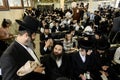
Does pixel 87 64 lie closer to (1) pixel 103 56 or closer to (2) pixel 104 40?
(1) pixel 103 56

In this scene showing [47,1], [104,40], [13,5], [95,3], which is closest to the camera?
[104,40]

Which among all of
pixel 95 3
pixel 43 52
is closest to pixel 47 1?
pixel 95 3

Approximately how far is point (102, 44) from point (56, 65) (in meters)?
2.33

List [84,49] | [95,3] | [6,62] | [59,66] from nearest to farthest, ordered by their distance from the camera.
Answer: [6,62] < [59,66] < [84,49] < [95,3]

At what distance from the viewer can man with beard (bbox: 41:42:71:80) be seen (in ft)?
13.8

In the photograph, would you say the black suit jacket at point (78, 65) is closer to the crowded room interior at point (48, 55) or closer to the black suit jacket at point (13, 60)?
the crowded room interior at point (48, 55)

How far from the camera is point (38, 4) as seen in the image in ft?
75.6

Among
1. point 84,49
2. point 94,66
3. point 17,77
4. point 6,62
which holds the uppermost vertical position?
point 6,62

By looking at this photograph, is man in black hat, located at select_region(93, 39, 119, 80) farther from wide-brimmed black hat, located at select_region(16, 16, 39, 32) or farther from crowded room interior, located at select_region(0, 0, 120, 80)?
wide-brimmed black hat, located at select_region(16, 16, 39, 32)

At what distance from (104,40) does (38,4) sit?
708 inches

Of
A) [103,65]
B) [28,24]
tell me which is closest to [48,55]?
[103,65]

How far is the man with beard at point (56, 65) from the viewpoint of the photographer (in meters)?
4.20

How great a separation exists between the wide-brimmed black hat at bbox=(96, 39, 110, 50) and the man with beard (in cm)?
165

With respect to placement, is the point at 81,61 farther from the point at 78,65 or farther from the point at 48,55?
the point at 48,55
